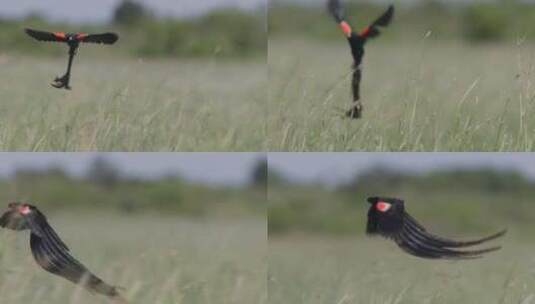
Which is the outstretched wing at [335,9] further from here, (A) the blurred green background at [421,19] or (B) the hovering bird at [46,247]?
(B) the hovering bird at [46,247]

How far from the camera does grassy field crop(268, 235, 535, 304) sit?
6.36 m

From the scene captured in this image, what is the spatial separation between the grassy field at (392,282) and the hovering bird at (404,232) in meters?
0.10

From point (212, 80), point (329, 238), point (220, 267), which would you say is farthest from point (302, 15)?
point (220, 267)

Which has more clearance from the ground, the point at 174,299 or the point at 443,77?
the point at 443,77

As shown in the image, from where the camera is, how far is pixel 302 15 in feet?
34.8

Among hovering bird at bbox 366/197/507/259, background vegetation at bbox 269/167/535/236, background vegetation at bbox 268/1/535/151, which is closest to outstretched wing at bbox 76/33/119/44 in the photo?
background vegetation at bbox 268/1/535/151

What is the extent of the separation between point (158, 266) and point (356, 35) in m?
1.52

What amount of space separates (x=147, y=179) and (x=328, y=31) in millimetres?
4692

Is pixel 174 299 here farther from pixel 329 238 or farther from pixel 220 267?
pixel 329 238

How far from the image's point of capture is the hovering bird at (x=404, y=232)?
6.24 meters

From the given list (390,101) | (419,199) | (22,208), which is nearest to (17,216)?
(22,208)

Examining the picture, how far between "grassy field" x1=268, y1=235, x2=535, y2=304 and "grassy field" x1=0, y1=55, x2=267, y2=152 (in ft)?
2.49

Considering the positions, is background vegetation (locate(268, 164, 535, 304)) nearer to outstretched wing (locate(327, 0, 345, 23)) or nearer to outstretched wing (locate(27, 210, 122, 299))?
outstretched wing (locate(27, 210, 122, 299))

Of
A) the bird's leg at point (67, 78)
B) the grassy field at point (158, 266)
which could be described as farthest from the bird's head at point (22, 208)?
the bird's leg at point (67, 78)
